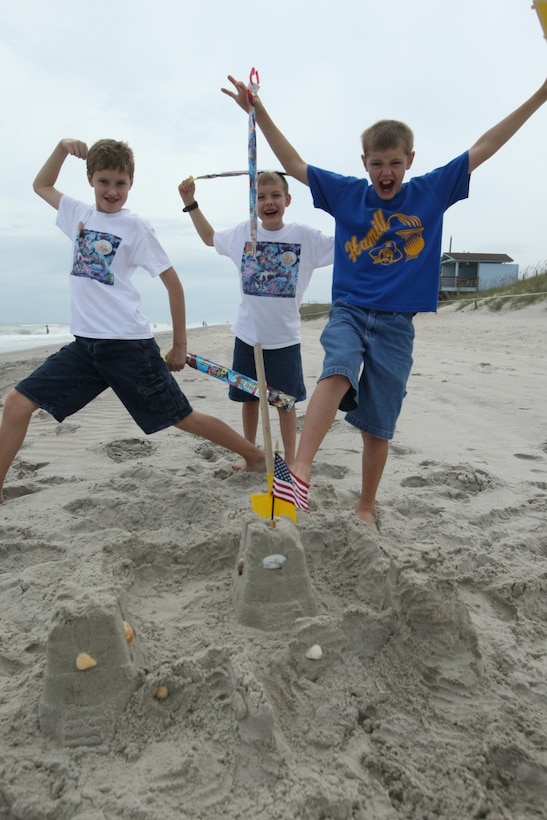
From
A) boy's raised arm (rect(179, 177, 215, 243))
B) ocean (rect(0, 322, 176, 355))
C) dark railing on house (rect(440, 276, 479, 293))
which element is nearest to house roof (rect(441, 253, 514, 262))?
dark railing on house (rect(440, 276, 479, 293))

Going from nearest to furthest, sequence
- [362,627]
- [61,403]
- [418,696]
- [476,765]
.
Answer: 1. [476,765]
2. [418,696]
3. [362,627]
4. [61,403]

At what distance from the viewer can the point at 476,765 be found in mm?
1379

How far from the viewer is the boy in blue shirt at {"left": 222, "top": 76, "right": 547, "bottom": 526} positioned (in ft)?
8.67

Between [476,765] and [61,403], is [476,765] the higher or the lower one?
the lower one

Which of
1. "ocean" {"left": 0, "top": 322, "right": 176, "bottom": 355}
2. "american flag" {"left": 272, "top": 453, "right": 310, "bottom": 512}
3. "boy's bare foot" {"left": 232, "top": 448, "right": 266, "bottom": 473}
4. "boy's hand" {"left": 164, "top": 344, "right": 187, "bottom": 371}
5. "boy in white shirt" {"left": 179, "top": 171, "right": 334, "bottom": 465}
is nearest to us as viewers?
"american flag" {"left": 272, "top": 453, "right": 310, "bottom": 512}

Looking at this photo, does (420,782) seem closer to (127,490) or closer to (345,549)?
(345,549)

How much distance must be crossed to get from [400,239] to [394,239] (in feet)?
0.09

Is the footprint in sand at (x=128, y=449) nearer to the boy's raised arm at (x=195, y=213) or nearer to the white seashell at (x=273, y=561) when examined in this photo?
the boy's raised arm at (x=195, y=213)

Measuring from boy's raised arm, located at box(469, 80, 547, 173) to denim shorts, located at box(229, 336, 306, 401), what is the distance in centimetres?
147

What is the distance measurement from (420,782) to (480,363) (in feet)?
22.8

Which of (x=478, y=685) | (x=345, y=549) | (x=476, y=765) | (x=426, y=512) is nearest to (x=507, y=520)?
(x=426, y=512)

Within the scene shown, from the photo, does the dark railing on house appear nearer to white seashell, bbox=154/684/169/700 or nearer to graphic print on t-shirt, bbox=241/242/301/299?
graphic print on t-shirt, bbox=241/242/301/299

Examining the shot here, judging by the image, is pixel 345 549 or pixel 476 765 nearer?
pixel 476 765

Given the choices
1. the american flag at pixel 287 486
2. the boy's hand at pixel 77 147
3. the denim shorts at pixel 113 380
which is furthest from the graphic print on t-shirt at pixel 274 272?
the american flag at pixel 287 486
